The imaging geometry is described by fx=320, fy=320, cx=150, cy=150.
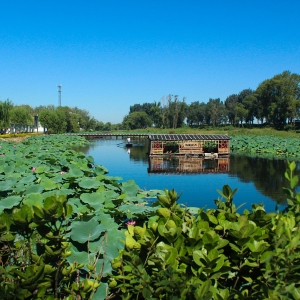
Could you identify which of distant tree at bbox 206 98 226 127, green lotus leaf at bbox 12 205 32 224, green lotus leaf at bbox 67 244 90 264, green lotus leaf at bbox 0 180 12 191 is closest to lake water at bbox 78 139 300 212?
green lotus leaf at bbox 0 180 12 191

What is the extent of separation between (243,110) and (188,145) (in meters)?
41.6

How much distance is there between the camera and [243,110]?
213 ft

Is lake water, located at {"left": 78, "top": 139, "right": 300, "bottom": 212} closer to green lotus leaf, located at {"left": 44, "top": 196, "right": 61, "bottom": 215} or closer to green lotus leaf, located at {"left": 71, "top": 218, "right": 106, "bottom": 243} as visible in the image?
green lotus leaf, located at {"left": 71, "top": 218, "right": 106, "bottom": 243}

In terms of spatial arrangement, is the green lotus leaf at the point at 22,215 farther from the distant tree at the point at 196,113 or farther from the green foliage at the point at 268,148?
the distant tree at the point at 196,113

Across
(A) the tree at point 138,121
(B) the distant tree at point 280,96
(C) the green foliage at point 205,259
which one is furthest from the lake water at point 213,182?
(A) the tree at point 138,121

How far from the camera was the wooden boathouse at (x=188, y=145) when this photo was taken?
2638cm

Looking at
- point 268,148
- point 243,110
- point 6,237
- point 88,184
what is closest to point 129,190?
point 88,184

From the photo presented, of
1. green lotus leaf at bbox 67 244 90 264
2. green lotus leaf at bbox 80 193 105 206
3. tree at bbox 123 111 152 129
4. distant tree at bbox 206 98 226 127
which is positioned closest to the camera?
green lotus leaf at bbox 67 244 90 264

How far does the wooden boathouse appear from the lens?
86.5ft

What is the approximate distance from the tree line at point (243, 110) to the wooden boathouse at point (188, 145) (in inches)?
1110

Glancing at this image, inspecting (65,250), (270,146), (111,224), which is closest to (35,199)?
(111,224)

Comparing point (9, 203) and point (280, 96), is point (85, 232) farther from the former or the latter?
point (280, 96)

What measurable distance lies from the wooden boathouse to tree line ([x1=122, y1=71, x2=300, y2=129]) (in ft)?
92.5

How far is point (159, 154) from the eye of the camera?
26.5 metres
